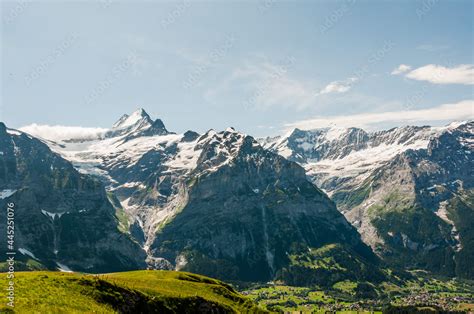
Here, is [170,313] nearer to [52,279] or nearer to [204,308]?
[204,308]

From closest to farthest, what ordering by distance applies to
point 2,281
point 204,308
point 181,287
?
point 2,281, point 204,308, point 181,287

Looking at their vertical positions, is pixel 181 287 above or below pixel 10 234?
below

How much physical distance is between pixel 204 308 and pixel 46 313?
144 ft

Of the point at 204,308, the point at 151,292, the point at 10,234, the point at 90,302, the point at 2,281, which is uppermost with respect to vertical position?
the point at 10,234

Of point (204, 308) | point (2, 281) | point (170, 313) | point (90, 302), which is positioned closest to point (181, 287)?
point (204, 308)

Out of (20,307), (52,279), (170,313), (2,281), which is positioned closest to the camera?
(20,307)

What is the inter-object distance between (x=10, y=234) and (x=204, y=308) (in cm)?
4225

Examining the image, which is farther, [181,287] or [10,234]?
[181,287]

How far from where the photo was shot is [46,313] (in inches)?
1913

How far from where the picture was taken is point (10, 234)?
196 ft

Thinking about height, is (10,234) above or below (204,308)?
above

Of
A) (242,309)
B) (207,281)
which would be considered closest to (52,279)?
(242,309)

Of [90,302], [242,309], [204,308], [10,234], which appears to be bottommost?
[242,309]

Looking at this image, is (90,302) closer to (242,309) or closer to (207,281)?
(242,309)
